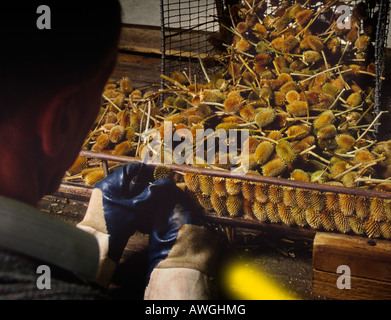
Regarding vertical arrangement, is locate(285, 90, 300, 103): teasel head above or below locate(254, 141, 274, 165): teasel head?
above

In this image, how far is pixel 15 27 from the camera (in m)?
0.37

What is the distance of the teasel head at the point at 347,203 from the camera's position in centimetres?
110

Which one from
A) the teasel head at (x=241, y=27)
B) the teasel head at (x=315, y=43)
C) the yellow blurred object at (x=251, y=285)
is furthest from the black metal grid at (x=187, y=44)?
the yellow blurred object at (x=251, y=285)

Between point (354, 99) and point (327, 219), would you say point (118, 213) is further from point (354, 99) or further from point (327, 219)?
point (354, 99)

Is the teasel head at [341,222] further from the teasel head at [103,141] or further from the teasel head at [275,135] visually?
the teasel head at [103,141]

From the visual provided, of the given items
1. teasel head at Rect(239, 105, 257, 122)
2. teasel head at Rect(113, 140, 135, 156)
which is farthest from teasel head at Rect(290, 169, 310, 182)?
teasel head at Rect(113, 140, 135, 156)

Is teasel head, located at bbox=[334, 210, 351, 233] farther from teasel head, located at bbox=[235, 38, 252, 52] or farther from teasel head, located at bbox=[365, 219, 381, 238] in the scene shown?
teasel head, located at bbox=[235, 38, 252, 52]

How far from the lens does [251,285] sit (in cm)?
118

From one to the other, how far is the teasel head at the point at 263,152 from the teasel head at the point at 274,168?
0.09ft

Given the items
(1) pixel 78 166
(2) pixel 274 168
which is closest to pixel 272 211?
(2) pixel 274 168

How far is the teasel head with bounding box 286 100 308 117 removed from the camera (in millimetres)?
1478

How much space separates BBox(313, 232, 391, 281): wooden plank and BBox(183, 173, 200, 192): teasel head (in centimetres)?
44

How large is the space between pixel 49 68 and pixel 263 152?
38.7 inches

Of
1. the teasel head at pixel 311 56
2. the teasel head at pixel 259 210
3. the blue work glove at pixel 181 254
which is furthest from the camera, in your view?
the teasel head at pixel 311 56
